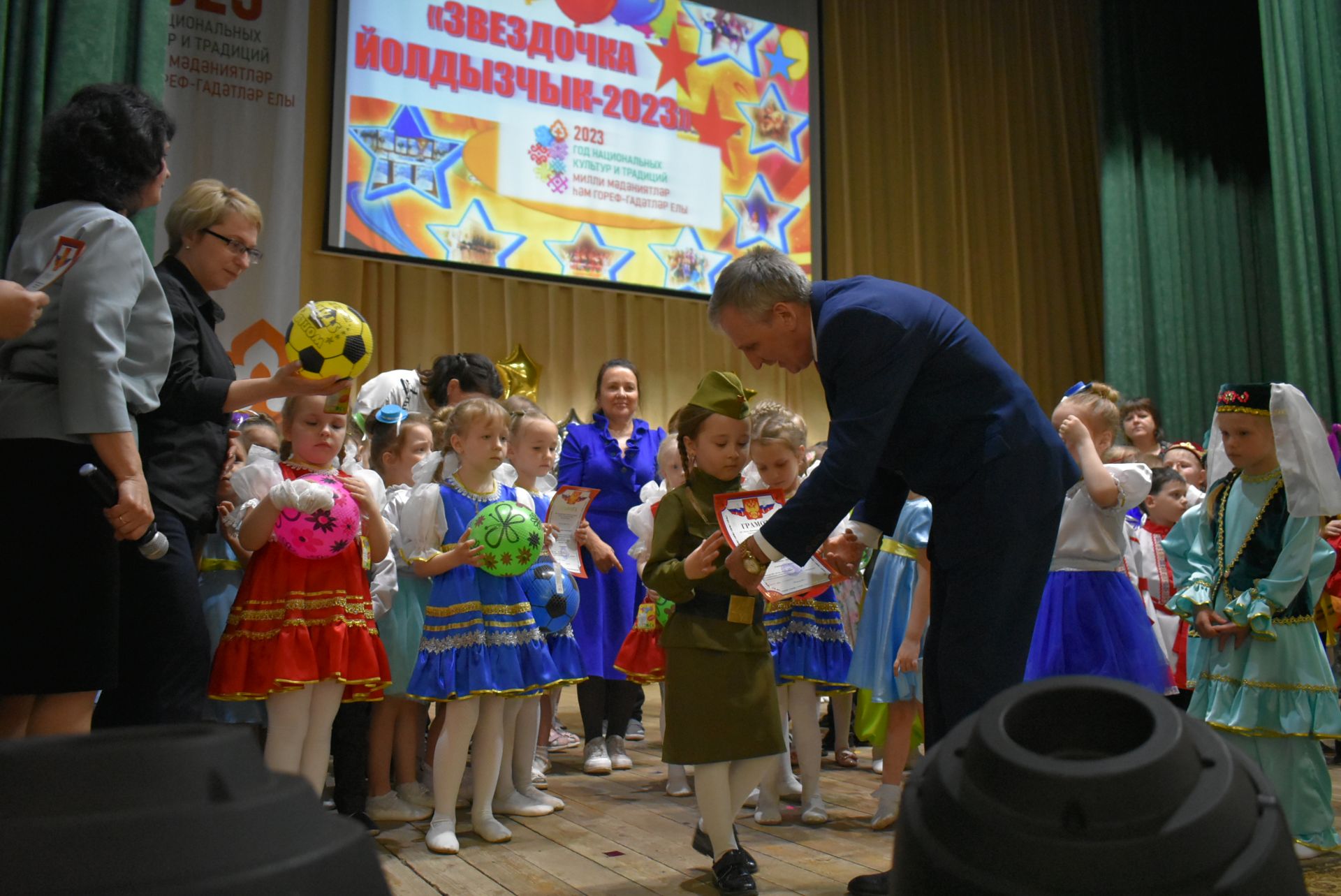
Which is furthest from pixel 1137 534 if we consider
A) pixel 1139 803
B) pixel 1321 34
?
pixel 1321 34

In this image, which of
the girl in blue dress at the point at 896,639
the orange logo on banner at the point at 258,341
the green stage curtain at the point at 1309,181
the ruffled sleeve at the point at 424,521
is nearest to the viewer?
the ruffled sleeve at the point at 424,521

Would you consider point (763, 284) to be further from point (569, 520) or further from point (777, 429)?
point (569, 520)

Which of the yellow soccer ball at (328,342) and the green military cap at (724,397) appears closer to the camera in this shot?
the yellow soccer ball at (328,342)

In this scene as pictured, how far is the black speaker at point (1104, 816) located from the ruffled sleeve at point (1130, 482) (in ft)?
6.84

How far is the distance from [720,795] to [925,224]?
7532mm

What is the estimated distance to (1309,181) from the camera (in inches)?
284

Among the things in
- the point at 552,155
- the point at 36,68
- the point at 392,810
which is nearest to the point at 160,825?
the point at 392,810

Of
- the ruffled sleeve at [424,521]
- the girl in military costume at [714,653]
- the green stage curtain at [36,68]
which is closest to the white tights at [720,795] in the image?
the girl in military costume at [714,653]

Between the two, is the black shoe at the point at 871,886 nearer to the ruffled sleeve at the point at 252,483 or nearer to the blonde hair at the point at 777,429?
the blonde hair at the point at 777,429

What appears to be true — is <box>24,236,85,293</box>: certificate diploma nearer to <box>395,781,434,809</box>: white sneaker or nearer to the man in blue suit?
the man in blue suit

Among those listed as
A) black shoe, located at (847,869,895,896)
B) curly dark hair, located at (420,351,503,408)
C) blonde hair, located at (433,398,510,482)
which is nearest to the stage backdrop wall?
curly dark hair, located at (420,351,503,408)

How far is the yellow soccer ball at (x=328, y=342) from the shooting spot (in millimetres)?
2328

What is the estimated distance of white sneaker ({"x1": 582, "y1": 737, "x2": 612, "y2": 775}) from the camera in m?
3.76

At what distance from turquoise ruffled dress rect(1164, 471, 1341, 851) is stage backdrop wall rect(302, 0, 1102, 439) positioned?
522cm
